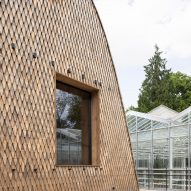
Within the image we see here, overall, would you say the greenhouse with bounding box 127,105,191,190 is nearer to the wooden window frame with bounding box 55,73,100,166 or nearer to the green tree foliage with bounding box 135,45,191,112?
the wooden window frame with bounding box 55,73,100,166

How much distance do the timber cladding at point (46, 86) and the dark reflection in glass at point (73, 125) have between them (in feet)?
0.99

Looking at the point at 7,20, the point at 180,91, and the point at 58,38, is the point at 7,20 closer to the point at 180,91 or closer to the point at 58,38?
the point at 58,38

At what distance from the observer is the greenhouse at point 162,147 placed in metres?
18.0

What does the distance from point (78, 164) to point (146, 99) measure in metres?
30.4

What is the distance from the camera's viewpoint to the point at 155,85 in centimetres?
4056

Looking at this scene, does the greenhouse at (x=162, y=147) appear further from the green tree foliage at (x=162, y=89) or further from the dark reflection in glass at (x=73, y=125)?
the green tree foliage at (x=162, y=89)

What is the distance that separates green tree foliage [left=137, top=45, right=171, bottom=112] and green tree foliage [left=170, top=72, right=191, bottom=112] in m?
0.56

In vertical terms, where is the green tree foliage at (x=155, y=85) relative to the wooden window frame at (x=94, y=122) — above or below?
above

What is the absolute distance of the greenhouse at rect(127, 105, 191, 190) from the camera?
18.0m

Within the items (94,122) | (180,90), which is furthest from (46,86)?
(180,90)

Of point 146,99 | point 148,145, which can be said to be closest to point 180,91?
point 146,99

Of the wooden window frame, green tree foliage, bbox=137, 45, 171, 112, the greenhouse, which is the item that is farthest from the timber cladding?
green tree foliage, bbox=137, 45, 171, 112

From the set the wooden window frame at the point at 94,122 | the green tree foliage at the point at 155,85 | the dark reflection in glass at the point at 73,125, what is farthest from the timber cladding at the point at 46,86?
the green tree foliage at the point at 155,85

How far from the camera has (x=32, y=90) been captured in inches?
323
